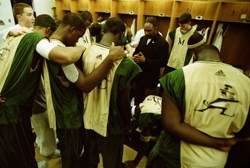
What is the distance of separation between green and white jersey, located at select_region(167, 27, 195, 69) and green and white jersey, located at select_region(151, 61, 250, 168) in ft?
7.46

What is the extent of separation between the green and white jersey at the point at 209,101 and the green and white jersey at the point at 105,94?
33 centimetres

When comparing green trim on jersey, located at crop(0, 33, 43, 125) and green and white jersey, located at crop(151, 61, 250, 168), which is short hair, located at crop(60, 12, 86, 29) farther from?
green and white jersey, located at crop(151, 61, 250, 168)

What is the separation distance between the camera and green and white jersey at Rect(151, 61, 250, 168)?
944 millimetres

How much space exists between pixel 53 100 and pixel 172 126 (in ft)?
2.96

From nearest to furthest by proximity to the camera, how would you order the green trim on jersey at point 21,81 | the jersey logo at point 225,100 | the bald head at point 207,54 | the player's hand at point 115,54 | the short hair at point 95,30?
the jersey logo at point 225,100, the bald head at point 207,54, the player's hand at point 115,54, the green trim on jersey at point 21,81, the short hair at point 95,30

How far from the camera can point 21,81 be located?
1.33m

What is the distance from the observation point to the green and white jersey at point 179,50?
3151 mm

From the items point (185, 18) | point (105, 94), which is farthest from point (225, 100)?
point (185, 18)

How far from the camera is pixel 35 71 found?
136cm

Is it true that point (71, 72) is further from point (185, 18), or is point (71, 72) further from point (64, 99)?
point (185, 18)

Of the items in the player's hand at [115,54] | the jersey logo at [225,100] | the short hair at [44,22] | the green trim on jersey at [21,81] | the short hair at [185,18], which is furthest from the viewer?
the short hair at [185,18]

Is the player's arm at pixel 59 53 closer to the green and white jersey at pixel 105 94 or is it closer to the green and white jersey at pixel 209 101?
the green and white jersey at pixel 105 94

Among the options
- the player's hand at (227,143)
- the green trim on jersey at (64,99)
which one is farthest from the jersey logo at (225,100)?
the green trim on jersey at (64,99)

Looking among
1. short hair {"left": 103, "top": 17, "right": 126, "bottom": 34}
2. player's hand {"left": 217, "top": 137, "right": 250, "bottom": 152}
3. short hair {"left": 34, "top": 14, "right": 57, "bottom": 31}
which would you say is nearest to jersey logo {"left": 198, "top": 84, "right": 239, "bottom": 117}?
player's hand {"left": 217, "top": 137, "right": 250, "bottom": 152}
